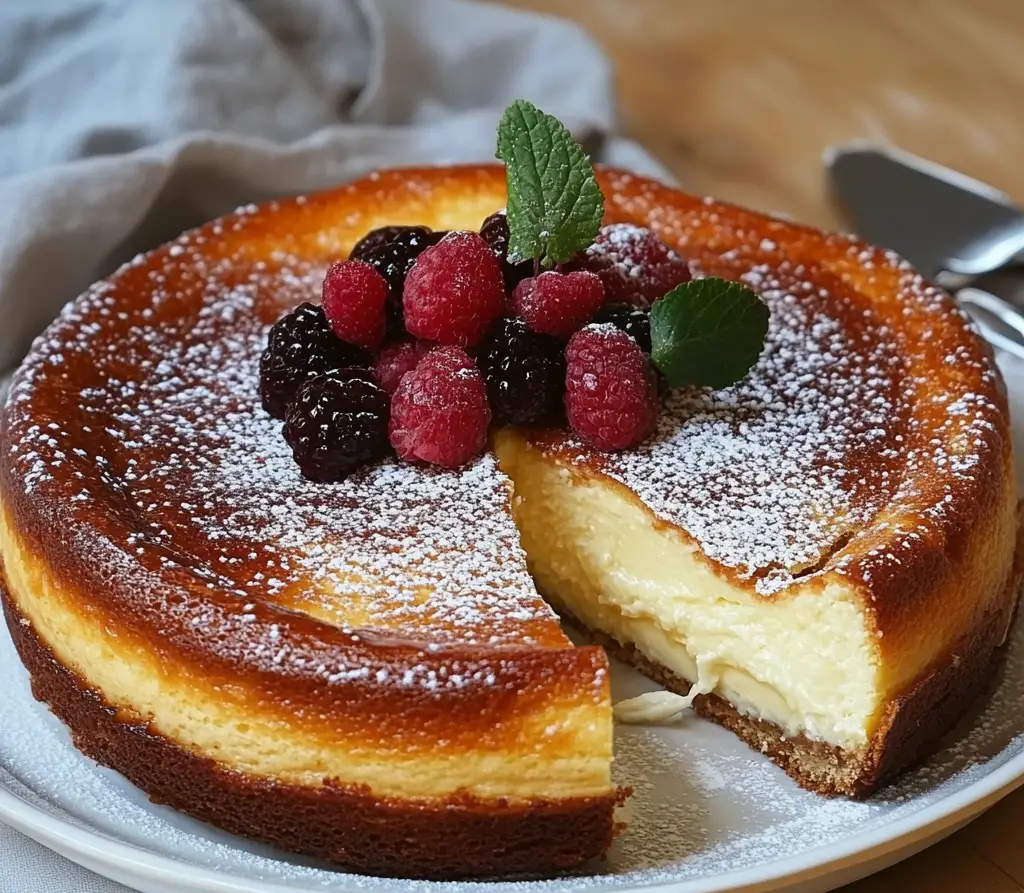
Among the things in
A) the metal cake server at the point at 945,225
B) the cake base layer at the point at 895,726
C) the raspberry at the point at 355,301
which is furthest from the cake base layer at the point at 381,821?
the metal cake server at the point at 945,225

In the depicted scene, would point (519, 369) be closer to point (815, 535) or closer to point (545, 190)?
point (545, 190)

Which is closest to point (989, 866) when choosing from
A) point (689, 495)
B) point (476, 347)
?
point (689, 495)

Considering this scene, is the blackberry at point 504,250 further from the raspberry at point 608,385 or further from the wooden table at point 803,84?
the wooden table at point 803,84

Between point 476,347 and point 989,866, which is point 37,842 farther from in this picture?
point 989,866

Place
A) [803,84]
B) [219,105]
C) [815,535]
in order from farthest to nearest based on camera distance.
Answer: [803,84] < [219,105] < [815,535]

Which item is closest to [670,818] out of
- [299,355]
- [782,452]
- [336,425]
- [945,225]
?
[782,452]

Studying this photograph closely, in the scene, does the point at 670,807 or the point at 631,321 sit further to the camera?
the point at 631,321

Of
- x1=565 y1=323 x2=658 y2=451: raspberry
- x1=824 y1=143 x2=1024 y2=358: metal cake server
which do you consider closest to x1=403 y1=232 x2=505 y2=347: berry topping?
x1=565 y1=323 x2=658 y2=451: raspberry
